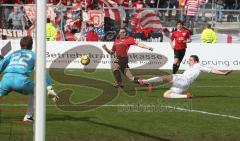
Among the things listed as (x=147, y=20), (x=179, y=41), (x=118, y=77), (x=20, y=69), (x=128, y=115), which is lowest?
(x=118, y=77)

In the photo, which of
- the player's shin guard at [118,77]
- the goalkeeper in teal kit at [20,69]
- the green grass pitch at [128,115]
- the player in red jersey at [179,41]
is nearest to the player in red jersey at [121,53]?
the player's shin guard at [118,77]

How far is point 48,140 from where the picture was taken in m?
13.1

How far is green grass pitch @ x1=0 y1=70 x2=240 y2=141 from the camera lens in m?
13.8

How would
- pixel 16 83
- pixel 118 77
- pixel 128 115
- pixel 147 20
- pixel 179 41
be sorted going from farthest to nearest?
pixel 147 20 → pixel 179 41 → pixel 118 77 → pixel 128 115 → pixel 16 83

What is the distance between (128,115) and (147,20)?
19593mm

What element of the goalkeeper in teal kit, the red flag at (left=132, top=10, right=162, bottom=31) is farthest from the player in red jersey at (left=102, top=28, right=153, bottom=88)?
the red flag at (left=132, top=10, right=162, bottom=31)

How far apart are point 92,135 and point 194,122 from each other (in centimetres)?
305

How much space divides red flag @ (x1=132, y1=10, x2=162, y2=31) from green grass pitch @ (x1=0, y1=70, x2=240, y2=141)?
1116 centimetres

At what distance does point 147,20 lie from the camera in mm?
36188

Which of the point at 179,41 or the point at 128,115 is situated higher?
the point at 179,41

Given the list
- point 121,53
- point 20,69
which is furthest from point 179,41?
point 20,69

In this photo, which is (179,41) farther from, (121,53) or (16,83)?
(16,83)

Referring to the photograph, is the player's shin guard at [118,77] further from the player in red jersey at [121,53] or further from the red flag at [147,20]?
the red flag at [147,20]

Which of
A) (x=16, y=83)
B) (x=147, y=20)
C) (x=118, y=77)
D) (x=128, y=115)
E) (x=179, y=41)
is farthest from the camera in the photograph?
(x=147, y=20)
